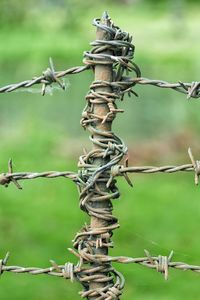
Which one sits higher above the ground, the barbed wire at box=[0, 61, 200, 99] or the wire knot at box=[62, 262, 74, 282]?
the barbed wire at box=[0, 61, 200, 99]

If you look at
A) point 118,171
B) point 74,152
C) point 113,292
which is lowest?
point 74,152

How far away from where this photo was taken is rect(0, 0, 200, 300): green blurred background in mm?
3311

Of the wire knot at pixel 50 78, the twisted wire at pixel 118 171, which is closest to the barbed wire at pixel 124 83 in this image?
the wire knot at pixel 50 78

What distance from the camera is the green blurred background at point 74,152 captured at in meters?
3.31

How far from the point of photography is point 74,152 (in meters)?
7.00

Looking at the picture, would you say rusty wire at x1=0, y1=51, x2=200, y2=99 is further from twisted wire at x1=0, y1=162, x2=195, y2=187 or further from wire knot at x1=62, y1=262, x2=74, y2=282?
wire knot at x1=62, y1=262, x2=74, y2=282

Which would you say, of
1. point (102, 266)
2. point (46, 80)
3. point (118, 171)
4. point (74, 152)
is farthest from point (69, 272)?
point (74, 152)

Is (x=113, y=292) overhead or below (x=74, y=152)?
overhead

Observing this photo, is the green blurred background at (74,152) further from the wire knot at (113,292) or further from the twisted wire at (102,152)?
the wire knot at (113,292)

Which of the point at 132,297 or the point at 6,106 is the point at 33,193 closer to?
the point at 132,297

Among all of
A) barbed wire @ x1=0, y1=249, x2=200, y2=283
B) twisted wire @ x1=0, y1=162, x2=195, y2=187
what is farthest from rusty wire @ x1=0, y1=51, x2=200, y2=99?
barbed wire @ x1=0, y1=249, x2=200, y2=283

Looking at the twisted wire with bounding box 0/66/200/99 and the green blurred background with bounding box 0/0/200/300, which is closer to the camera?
the twisted wire with bounding box 0/66/200/99

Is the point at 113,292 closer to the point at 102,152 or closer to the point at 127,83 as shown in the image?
the point at 102,152

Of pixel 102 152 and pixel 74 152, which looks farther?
pixel 74 152
